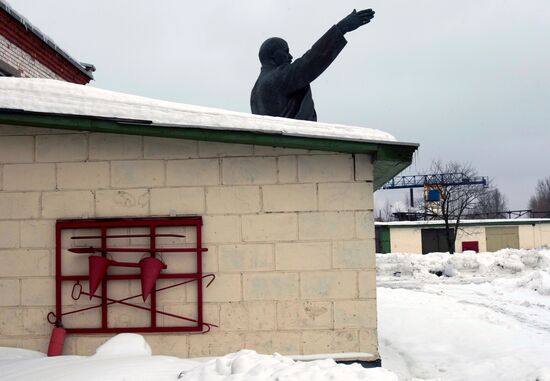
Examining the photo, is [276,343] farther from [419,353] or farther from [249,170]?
[419,353]

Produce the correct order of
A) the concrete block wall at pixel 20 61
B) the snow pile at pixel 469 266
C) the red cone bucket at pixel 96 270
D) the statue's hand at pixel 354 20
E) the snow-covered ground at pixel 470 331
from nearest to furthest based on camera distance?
the red cone bucket at pixel 96 270 → the snow-covered ground at pixel 470 331 → the statue's hand at pixel 354 20 → the concrete block wall at pixel 20 61 → the snow pile at pixel 469 266

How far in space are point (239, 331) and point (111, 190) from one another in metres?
1.87

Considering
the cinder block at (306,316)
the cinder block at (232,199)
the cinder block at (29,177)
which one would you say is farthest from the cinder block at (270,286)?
the cinder block at (29,177)

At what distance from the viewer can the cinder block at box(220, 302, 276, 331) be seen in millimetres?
5230

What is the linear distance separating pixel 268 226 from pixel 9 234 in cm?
255

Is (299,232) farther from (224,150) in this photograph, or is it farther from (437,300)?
(437,300)

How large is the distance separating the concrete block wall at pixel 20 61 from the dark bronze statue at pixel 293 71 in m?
8.14

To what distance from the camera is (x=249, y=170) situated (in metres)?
5.34

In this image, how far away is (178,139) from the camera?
17.6ft

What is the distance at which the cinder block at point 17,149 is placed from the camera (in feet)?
17.5

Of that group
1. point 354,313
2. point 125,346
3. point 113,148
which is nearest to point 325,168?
point 354,313

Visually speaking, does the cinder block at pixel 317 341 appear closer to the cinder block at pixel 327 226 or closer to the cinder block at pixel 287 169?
the cinder block at pixel 327 226

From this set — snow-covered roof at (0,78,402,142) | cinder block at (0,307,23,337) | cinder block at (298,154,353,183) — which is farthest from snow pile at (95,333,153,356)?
cinder block at (298,154,353,183)

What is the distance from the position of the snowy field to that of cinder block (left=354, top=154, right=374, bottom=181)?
78.3 inches
